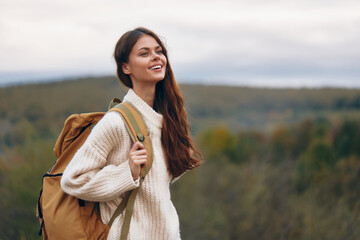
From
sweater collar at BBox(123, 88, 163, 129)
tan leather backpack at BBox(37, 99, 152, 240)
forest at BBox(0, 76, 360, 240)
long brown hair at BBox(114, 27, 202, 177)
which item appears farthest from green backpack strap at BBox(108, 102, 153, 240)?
forest at BBox(0, 76, 360, 240)

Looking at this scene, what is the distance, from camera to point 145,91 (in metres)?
2.47

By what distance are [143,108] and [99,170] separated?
0.46 meters

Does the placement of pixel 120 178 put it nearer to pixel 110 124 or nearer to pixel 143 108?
pixel 110 124

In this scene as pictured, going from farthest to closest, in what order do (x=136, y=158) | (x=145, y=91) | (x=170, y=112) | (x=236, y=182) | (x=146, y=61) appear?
(x=236, y=182), (x=170, y=112), (x=145, y=91), (x=146, y=61), (x=136, y=158)

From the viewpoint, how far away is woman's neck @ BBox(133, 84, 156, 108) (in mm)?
2455

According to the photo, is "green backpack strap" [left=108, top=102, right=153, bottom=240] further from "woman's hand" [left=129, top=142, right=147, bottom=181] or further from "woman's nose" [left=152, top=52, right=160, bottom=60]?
"woman's nose" [left=152, top=52, right=160, bottom=60]

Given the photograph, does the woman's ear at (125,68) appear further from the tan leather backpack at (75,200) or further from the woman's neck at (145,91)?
the tan leather backpack at (75,200)

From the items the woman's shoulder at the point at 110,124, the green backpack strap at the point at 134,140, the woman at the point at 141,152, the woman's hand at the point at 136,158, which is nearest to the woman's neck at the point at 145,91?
the woman at the point at 141,152

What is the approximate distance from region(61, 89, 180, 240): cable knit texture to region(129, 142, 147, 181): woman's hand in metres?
0.03

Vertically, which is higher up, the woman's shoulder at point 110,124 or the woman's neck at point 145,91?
the woman's neck at point 145,91

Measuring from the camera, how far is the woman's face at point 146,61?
238 cm

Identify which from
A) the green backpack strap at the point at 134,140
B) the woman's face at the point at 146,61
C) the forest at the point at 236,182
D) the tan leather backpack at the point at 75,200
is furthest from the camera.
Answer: the forest at the point at 236,182

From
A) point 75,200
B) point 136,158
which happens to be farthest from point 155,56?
point 75,200

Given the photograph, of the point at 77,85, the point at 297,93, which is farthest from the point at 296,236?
the point at 297,93
